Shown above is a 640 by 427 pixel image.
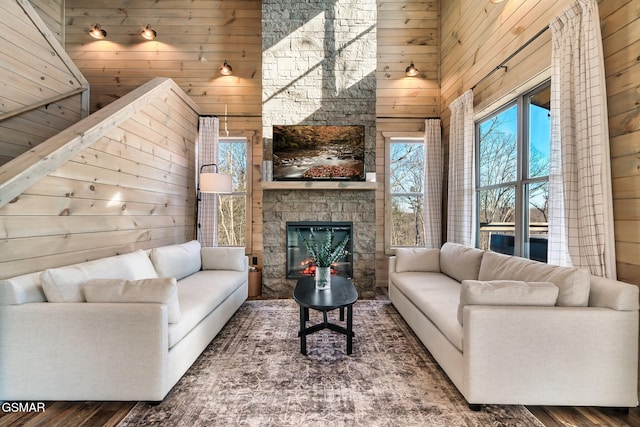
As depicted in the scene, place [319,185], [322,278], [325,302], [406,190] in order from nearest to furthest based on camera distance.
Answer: [325,302]
[322,278]
[319,185]
[406,190]

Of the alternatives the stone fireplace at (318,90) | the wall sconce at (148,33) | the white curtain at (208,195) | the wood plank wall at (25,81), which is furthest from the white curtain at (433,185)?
the wood plank wall at (25,81)

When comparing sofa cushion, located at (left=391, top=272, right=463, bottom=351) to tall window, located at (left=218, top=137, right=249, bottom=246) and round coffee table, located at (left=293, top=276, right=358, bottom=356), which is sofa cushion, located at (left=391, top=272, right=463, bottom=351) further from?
tall window, located at (left=218, top=137, right=249, bottom=246)

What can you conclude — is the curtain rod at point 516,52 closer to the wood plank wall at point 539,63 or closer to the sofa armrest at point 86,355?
the wood plank wall at point 539,63

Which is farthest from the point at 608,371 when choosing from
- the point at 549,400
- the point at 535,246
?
the point at 535,246

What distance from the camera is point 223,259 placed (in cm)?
367

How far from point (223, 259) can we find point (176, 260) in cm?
65

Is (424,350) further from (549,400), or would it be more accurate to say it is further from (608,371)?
(608,371)

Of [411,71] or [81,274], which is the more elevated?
[411,71]

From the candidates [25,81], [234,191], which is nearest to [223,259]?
[234,191]

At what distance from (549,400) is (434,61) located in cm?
481

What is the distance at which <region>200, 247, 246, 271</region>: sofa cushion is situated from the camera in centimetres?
366

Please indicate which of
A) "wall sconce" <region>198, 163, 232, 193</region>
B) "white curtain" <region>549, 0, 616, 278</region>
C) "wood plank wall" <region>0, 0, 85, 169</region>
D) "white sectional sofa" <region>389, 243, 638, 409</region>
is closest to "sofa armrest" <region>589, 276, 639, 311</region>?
"white sectional sofa" <region>389, 243, 638, 409</region>

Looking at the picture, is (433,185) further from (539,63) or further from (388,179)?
(539,63)

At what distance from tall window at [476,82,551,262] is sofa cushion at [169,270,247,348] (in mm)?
3113
